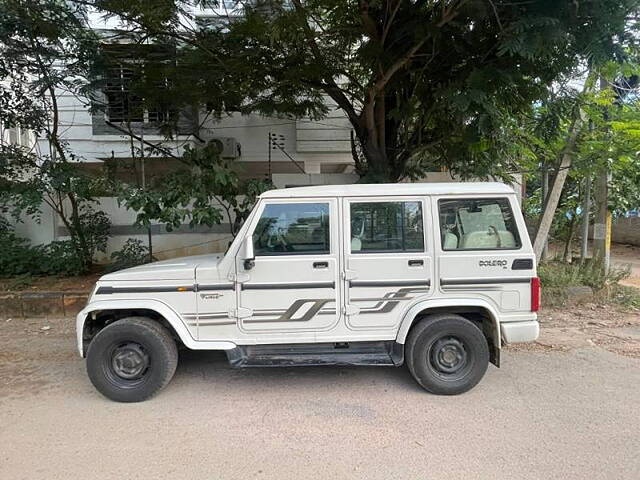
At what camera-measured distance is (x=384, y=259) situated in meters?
4.04

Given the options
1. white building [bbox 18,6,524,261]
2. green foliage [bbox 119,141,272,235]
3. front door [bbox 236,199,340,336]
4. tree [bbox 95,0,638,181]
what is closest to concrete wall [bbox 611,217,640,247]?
white building [bbox 18,6,524,261]

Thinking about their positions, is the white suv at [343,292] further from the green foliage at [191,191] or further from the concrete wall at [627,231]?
the concrete wall at [627,231]

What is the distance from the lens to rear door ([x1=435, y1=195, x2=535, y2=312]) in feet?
13.3

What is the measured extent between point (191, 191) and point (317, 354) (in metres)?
3.61

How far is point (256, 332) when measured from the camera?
4.05 meters

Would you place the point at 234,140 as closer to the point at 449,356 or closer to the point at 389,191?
the point at 389,191

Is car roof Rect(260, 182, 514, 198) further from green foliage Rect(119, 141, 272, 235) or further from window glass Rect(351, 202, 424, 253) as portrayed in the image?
green foliage Rect(119, 141, 272, 235)

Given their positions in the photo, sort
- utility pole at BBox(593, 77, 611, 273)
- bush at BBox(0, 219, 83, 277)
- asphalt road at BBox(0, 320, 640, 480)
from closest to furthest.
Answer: asphalt road at BBox(0, 320, 640, 480) → bush at BBox(0, 219, 83, 277) → utility pole at BBox(593, 77, 611, 273)

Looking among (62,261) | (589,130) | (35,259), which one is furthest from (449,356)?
(35,259)

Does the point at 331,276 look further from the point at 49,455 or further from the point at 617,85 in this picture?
the point at 617,85

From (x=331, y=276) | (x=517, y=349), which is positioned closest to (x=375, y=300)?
(x=331, y=276)

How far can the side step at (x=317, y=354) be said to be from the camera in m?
4.01

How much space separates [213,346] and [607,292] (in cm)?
681

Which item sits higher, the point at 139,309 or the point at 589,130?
the point at 589,130
